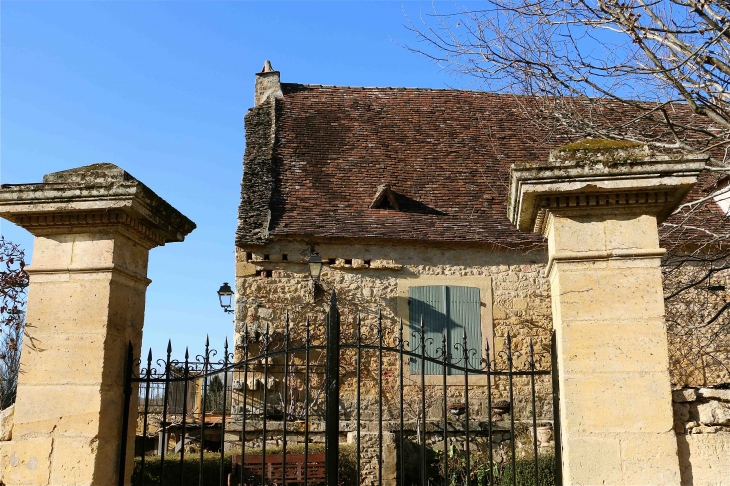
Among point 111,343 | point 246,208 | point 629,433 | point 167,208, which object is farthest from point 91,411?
point 246,208

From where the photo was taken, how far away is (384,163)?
1291 centimetres

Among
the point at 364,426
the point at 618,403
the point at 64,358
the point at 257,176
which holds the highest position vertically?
the point at 257,176

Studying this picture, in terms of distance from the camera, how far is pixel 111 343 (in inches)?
163

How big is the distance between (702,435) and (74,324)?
3466 millimetres

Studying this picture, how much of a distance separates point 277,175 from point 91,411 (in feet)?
28.4

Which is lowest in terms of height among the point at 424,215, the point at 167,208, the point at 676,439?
the point at 676,439

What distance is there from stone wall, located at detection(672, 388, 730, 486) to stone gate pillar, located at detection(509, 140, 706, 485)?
0.46ft

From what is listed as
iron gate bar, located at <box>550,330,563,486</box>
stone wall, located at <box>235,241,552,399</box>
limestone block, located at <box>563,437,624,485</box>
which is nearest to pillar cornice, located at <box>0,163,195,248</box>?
iron gate bar, located at <box>550,330,563,486</box>

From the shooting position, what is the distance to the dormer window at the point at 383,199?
1193 cm

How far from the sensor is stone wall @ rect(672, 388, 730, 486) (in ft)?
11.8

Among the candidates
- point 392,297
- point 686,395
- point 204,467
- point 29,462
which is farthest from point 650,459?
point 392,297

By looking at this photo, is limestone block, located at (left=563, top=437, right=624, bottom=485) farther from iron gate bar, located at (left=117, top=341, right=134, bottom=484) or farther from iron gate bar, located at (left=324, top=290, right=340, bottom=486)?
iron gate bar, located at (left=117, top=341, right=134, bottom=484)

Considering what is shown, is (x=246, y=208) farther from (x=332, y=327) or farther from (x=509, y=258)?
(x=332, y=327)

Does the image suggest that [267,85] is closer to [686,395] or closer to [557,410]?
[557,410]
